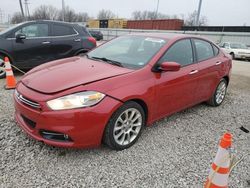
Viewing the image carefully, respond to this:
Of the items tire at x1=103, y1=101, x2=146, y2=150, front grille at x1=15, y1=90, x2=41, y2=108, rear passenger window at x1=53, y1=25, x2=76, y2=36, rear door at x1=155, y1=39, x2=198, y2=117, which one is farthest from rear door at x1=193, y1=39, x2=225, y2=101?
rear passenger window at x1=53, y1=25, x2=76, y2=36

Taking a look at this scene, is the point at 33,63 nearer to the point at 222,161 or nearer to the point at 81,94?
the point at 81,94

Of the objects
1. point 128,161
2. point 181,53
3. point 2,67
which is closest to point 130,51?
point 181,53

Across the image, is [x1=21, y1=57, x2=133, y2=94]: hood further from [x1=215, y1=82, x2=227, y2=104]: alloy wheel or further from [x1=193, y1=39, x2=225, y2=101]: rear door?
[x1=215, y1=82, x2=227, y2=104]: alloy wheel

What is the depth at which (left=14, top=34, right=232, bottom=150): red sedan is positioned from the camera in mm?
2551

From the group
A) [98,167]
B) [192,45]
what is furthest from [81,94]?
[192,45]

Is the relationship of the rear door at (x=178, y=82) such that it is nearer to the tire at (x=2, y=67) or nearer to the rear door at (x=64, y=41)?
the rear door at (x=64, y=41)

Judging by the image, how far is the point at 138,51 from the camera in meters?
3.66

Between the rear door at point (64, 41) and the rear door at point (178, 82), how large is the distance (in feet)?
13.7

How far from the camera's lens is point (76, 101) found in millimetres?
2547

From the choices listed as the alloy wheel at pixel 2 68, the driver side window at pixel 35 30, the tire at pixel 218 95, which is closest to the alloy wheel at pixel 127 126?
the tire at pixel 218 95

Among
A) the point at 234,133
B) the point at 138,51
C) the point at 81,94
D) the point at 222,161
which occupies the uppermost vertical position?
the point at 138,51

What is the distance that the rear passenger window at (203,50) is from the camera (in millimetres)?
4195

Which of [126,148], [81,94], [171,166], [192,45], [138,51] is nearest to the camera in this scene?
[81,94]

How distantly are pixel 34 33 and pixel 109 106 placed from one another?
5.06 m
